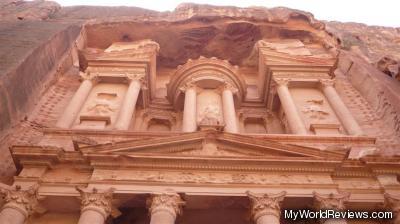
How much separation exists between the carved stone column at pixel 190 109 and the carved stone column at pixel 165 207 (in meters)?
4.97

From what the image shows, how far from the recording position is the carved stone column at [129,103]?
15195 mm

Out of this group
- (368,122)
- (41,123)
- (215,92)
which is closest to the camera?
(41,123)

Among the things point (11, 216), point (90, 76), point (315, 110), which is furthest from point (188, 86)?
point (11, 216)

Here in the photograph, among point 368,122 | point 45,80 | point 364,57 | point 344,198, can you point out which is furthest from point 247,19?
point 344,198

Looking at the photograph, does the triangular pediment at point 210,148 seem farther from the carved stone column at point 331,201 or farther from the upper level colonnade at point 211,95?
the upper level colonnade at point 211,95

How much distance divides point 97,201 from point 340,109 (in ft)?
32.4

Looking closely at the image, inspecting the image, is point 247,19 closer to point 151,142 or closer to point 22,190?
point 151,142

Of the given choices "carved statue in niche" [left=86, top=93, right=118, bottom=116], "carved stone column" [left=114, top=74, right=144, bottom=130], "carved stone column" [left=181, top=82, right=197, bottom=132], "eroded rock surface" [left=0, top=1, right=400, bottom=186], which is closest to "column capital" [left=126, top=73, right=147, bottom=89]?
"carved stone column" [left=114, top=74, right=144, bottom=130]

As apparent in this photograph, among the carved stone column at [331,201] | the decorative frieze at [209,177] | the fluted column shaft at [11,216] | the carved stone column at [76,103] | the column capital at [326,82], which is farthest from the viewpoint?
the column capital at [326,82]

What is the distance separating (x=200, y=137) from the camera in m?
11.7

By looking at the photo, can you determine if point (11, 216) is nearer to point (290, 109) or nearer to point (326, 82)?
point (290, 109)

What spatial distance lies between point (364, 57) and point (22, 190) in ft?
60.0

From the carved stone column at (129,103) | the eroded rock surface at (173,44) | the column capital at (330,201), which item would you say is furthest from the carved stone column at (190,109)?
the column capital at (330,201)

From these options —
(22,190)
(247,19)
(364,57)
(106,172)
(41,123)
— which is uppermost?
(247,19)
